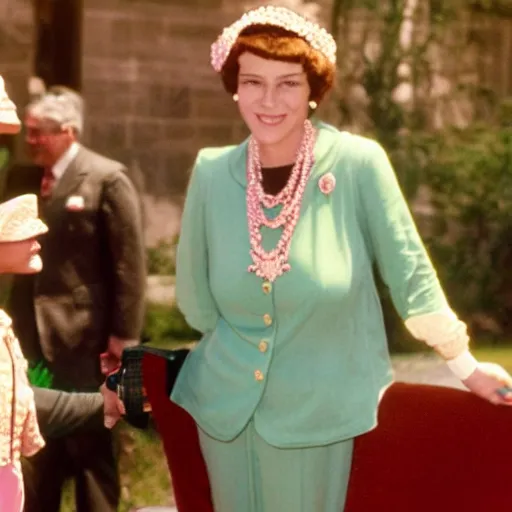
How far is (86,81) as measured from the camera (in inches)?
285

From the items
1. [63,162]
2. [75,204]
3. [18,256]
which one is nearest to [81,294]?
[75,204]

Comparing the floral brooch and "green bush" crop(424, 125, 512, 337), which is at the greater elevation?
the floral brooch

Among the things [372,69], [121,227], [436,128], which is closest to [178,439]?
[121,227]

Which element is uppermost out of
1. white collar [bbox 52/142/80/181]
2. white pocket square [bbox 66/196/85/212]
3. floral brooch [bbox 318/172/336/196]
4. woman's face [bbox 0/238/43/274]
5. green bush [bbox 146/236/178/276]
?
floral brooch [bbox 318/172/336/196]

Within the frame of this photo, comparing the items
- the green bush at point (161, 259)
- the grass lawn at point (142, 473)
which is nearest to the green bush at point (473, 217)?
the green bush at point (161, 259)

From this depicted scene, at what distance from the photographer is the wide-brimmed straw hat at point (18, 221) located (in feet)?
7.87

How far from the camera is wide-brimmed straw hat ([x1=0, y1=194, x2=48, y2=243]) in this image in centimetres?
240

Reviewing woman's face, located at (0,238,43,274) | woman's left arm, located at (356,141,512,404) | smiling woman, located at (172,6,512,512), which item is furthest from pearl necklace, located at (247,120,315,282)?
woman's face, located at (0,238,43,274)

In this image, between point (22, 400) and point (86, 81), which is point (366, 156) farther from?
point (86, 81)

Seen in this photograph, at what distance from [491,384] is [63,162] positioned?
179 centimetres

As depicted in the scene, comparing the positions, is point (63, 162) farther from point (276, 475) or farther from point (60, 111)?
point (276, 475)

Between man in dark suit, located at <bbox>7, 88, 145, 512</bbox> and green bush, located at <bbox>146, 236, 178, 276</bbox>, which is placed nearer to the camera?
man in dark suit, located at <bbox>7, 88, 145, 512</bbox>

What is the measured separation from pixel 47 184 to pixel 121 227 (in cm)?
27

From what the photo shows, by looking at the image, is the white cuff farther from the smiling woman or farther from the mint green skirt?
the mint green skirt
